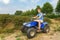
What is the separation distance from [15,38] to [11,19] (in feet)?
8.04

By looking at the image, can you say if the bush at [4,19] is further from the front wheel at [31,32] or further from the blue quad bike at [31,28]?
the front wheel at [31,32]

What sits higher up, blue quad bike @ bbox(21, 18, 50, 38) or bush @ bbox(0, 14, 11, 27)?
bush @ bbox(0, 14, 11, 27)

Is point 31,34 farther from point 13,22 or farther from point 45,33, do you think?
point 13,22

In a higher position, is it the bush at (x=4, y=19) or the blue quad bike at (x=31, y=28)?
the bush at (x=4, y=19)

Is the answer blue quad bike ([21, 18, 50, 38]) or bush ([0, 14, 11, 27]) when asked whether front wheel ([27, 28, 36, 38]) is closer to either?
blue quad bike ([21, 18, 50, 38])

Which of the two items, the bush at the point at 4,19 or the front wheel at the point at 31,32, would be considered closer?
the front wheel at the point at 31,32

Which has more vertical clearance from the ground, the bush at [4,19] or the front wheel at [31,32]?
the bush at [4,19]

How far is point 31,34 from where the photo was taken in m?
8.45

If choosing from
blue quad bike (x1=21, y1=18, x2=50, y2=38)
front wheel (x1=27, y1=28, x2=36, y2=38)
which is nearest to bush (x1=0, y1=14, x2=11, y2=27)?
blue quad bike (x1=21, y1=18, x2=50, y2=38)

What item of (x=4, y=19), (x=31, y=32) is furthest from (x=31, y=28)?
(x=4, y=19)

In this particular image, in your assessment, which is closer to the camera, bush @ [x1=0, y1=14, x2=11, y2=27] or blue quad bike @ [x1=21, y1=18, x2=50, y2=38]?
blue quad bike @ [x1=21, y1=18, x2=50, y2=38]

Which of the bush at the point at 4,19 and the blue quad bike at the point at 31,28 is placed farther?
the bush at the point at 4,19

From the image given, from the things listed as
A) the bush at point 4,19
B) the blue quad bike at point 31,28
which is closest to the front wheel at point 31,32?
the blue quad bike at point 31,28

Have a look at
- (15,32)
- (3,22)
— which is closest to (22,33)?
(15,32)
